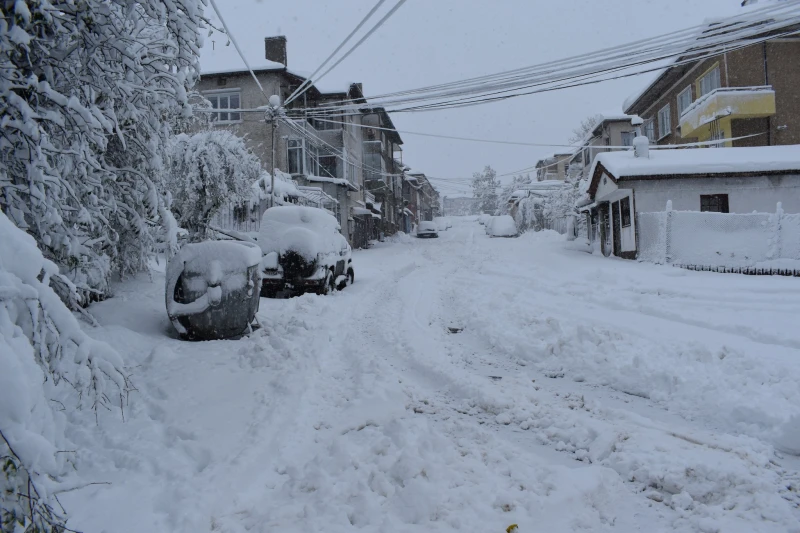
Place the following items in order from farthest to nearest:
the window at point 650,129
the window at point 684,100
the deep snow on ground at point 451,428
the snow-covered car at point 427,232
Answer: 1. the snow-covered car at point 427,232
2. the window at point 650,129
3. the window at point 684,100
4. the deep snow on ground at point 451,428

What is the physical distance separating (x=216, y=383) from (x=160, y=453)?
5.13 ft

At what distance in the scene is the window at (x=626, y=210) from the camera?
64.9 feet

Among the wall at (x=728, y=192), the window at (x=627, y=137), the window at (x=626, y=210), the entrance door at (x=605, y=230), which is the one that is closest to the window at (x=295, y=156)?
the entrance door at (x=605, y=230)

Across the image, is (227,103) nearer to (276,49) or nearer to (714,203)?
(276,49)

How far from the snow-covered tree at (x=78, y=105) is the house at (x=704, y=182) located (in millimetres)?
16487

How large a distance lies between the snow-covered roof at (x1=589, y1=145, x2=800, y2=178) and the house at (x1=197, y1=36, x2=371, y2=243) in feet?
40.9

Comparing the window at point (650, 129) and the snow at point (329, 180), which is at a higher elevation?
the window at point (650, 129)

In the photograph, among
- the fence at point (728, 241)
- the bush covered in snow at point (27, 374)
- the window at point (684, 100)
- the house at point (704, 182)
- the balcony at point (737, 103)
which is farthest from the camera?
the window at point (684, 100)

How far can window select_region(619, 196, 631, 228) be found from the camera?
19.8 meters

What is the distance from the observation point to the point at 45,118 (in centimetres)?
358

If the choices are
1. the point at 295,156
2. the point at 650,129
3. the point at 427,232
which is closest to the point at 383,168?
the point at 427,232

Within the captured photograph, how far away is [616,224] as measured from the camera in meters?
21.5

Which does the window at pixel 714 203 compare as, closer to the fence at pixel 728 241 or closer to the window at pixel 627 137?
the fence at pixel 728 241

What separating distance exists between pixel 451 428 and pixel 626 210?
59.7 ft
